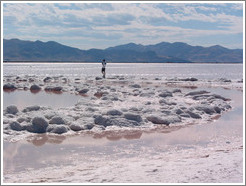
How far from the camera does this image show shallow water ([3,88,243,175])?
8.69 meters

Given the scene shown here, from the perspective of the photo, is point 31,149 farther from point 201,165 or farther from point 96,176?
point 201,165

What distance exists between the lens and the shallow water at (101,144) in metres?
8.69

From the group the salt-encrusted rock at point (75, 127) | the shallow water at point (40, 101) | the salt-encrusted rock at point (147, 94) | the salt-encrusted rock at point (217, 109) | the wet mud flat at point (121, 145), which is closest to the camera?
the wet mud flat at point (121, 145)

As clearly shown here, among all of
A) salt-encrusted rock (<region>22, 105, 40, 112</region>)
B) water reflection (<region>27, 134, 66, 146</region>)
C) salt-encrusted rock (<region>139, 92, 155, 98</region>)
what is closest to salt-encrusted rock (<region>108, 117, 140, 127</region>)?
water reflection (<region>27, 134, 66, 146</region>)

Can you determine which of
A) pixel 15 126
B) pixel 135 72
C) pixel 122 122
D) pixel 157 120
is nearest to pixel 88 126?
pixel 122 122

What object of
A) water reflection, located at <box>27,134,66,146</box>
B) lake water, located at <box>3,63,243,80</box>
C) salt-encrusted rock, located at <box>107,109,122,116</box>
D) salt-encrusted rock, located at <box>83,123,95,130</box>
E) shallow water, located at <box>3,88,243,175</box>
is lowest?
shallow water, located at <box>3,88,243,175</box>

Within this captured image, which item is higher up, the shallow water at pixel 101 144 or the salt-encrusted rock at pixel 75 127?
the salt-encrusted rock at pixel 75 127

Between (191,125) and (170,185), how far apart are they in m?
7.50

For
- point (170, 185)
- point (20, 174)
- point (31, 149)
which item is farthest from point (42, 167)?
point (170, 185)

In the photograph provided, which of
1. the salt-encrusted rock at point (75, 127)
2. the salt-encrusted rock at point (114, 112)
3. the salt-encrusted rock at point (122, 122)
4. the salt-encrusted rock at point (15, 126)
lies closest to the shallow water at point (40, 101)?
the salt-encrusted rock at point (114, 112)

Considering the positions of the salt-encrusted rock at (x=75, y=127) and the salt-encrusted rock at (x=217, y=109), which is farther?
the salt-encrusted rock at (x=217, y=109)

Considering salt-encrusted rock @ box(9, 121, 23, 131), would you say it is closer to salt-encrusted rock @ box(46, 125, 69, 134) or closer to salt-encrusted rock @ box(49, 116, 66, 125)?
salt-encrusted rock @ box(46, 125, 69, 134)

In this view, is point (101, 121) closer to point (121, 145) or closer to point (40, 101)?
point (121, 145)

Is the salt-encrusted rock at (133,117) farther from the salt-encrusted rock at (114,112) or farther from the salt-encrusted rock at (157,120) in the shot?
the salt-encrusted rock at (157,120)
